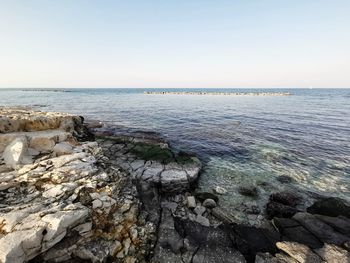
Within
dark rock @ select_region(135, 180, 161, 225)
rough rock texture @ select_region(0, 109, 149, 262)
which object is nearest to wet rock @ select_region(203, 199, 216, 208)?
dark rock @ select_region(135, 180, 161, 225)

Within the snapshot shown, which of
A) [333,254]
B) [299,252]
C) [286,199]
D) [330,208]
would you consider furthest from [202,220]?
[330,208]

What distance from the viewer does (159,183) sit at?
36.3 ft

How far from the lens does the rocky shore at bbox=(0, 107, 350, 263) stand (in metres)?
6.12

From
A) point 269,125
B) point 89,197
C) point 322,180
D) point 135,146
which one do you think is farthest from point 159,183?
point 269,125

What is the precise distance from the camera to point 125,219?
7.41 m

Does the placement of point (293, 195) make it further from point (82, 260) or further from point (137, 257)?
point (82, 260)

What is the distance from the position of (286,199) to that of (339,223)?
248 centimetres

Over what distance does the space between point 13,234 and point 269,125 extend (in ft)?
97.6

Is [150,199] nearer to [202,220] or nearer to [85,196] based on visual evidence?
[202,220]

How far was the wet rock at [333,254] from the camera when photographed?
660cm

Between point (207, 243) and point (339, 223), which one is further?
point (339, 223)

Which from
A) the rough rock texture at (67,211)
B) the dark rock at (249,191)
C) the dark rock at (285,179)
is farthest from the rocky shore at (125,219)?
the dark rock at (285,179)

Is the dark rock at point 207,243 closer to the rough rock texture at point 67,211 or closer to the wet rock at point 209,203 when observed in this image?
the wet rock at point 209,203

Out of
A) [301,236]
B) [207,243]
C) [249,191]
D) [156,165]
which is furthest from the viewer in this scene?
[156,165]
